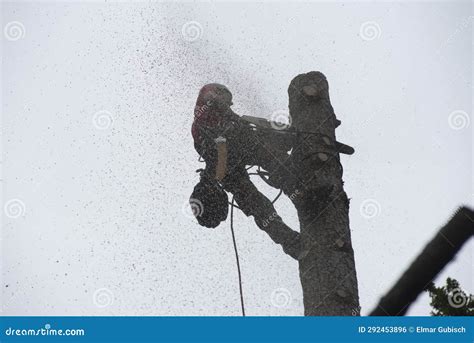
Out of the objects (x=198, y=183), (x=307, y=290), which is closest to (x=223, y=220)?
(x=198, y=183)

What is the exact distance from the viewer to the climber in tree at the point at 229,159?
5.34 metres

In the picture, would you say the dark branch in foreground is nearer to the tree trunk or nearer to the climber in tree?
the tree trunk

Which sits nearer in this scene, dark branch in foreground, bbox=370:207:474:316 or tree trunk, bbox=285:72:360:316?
dark branch in foreground, bbox=370:207:474:316

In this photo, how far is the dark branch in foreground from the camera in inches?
93.0

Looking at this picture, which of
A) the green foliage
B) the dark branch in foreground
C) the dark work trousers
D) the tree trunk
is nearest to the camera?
the dark branch in foreground

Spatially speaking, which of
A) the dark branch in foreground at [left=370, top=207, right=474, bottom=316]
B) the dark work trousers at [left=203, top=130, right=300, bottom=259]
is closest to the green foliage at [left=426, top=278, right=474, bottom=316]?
the dark work trousers at [left=203, top=130, right=300, bottom=259]

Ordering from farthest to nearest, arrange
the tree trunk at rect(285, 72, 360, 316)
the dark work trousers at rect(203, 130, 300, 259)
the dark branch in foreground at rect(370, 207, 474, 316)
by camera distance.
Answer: the dark work trousers at rect(203, 130, 300, 259), the tree trunk at rect(285, 72, 360, 316), the dark branch in foreground at rect(370, 207, 474, 316)

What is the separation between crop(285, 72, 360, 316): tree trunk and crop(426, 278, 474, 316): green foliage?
313cm

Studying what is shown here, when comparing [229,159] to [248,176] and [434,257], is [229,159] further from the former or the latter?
[434,257]

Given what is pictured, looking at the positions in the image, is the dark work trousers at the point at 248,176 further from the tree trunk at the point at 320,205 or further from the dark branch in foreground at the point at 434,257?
the dark branch in foreground at the point at 434,257

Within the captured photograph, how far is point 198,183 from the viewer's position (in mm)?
5910

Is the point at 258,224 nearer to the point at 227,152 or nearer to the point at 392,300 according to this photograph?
the point at 227,152

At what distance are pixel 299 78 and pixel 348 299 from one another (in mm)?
2011

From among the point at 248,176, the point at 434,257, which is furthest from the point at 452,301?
the point at 434,257
